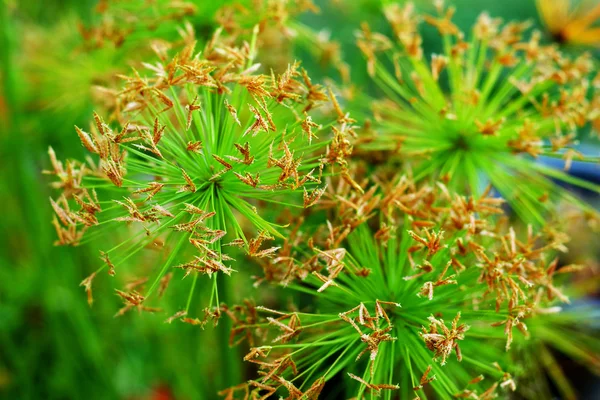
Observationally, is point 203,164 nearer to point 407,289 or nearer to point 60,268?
point 407,289

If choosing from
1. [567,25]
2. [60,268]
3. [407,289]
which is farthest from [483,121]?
[60,268]

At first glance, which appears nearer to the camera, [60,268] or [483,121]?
[483,121]

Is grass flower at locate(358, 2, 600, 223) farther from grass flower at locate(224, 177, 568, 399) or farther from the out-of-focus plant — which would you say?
the out-of-focus plant

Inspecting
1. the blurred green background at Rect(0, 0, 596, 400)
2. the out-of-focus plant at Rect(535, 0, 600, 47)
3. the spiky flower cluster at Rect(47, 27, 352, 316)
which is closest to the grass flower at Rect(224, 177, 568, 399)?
the spiky flower cluster at Rect(47, 27, 352, 316)

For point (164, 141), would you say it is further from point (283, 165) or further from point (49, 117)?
point (49, 117)

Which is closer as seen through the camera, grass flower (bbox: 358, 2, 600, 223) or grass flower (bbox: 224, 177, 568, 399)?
grass flower (bbox: 224, 177, 568, 399)
